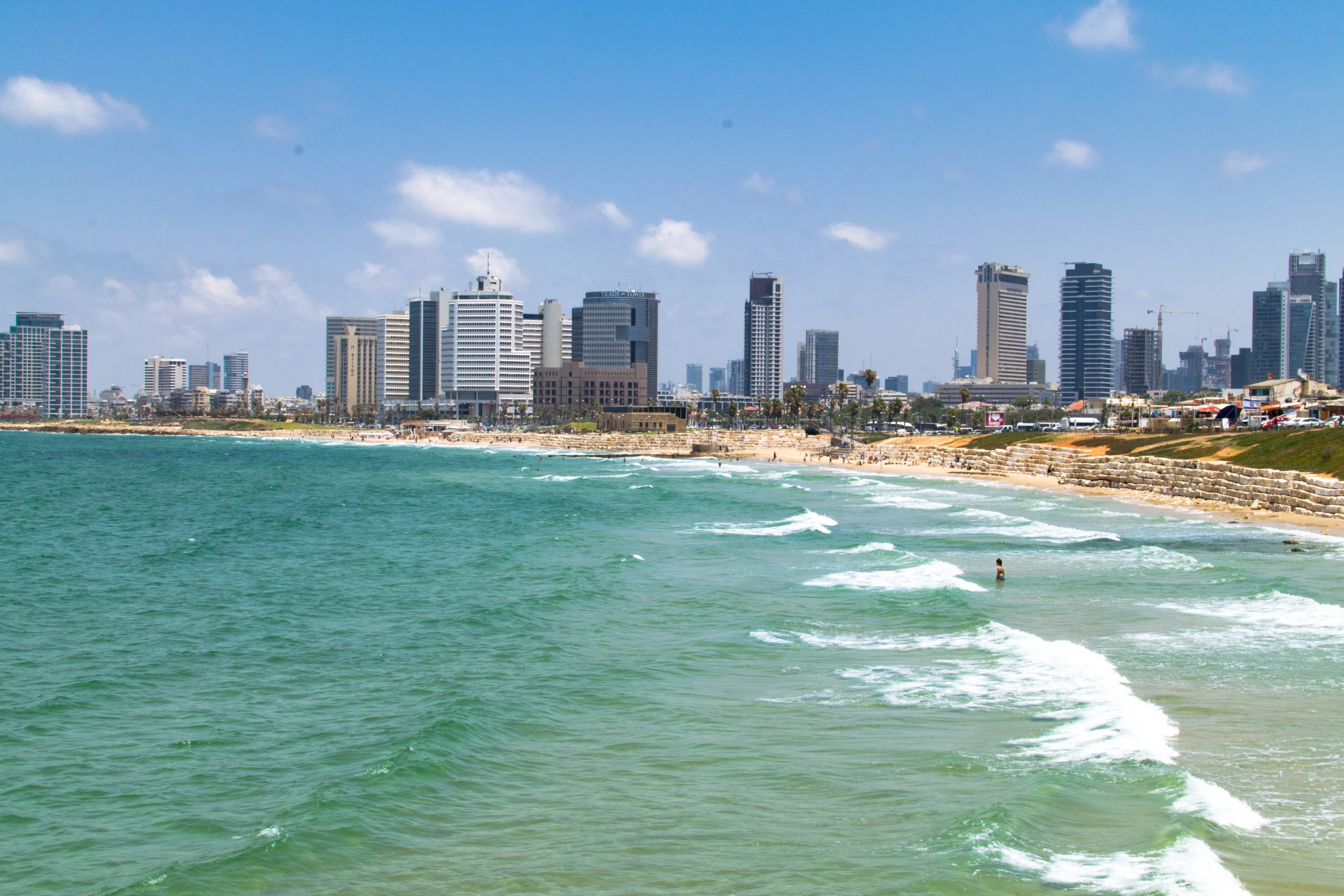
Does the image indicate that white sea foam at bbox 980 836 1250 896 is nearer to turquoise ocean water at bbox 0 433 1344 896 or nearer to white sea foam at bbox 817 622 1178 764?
turquoise ocean water at bbox 0 433 1344 896

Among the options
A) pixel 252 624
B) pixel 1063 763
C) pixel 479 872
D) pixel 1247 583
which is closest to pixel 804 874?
pixel 479 872

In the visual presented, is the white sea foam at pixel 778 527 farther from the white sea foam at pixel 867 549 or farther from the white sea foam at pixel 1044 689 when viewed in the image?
the white sea foam at pixel 1044 689

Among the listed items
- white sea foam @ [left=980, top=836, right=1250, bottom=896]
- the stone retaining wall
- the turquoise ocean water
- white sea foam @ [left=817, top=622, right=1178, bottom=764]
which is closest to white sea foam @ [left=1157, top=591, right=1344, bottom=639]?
the turquoise ocean water

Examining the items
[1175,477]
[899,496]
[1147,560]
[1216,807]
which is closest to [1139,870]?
[1216,807]

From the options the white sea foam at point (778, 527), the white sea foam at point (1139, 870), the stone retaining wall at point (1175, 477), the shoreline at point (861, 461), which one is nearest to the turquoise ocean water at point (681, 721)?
the white sea foam at point (1139, 870)

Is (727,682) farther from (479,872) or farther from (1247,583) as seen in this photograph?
(1247,583)

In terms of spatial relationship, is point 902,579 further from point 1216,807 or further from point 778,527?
point 1216,807
